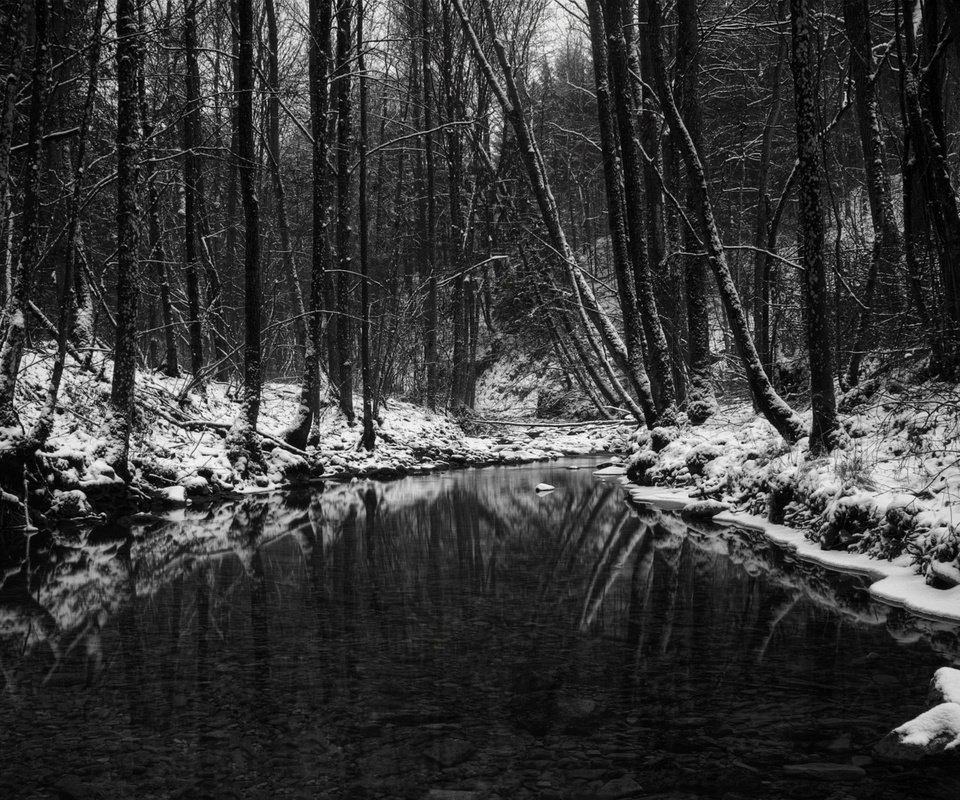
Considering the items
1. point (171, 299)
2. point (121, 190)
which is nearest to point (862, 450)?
point (121, 190)

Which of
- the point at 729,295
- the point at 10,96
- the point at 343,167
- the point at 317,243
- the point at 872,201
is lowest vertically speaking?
the point at 729,295

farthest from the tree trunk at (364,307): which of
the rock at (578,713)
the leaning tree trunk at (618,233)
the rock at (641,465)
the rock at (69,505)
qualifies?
the rock at (578,713)

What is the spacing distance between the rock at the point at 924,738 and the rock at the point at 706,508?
731cm

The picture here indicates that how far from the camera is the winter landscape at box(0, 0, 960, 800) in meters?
3.55

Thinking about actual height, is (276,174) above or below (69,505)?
above

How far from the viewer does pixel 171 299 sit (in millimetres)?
20906

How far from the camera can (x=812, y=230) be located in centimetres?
890

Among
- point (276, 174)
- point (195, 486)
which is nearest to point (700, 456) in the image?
point (195, 486)

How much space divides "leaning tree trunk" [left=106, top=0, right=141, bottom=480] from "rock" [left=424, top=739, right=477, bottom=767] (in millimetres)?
9724

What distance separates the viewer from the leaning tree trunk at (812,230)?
8.77 metres

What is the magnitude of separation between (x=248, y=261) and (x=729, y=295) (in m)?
9.97

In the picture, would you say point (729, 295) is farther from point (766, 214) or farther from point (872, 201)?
point (766, 214)

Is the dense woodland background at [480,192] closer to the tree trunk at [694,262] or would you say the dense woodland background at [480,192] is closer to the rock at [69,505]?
the tree trunk at [694,262]

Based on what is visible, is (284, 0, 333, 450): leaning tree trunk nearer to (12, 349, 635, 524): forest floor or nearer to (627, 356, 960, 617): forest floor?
(12, 349, 635, 524): forest floor
